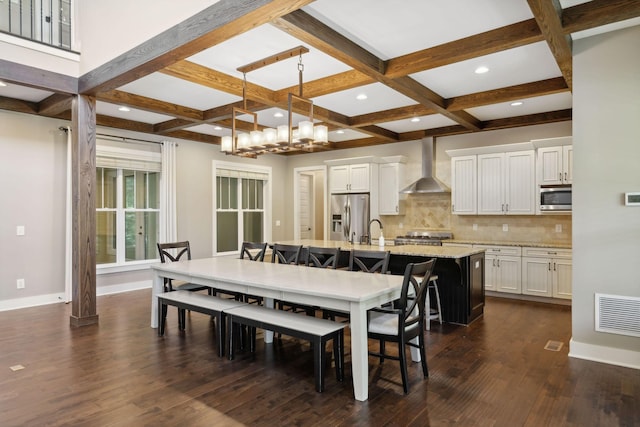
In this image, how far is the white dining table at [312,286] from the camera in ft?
8.96

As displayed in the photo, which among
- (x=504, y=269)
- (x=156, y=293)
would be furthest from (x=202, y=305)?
(x=504, y=269)

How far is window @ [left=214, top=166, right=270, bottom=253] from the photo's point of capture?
26.4ft

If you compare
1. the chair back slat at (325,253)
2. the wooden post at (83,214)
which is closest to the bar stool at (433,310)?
the chair back slat at (325,253)

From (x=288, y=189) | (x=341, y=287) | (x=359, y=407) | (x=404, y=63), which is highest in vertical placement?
(x=404, y=63)

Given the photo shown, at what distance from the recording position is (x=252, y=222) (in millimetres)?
8750

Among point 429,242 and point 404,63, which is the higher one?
point 404,63

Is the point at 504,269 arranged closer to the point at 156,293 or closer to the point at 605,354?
the point at 605,354

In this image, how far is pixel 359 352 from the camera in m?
2.72

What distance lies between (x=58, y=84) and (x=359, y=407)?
467cm

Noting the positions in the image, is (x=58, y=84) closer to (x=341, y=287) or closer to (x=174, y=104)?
(x=174, y=104)

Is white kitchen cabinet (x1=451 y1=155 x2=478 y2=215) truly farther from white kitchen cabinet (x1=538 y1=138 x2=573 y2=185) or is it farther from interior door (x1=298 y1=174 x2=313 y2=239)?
interior door (x1=298 y1=174 x2=313 y2=239)

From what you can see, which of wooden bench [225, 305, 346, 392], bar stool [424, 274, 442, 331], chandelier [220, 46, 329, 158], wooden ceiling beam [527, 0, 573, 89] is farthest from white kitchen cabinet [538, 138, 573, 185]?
wooden bench [225, 305, 346, 392]

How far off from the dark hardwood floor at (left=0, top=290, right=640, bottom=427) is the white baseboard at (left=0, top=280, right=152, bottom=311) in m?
1.30

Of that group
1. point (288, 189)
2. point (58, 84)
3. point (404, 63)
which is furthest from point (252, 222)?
point (404, 63)
